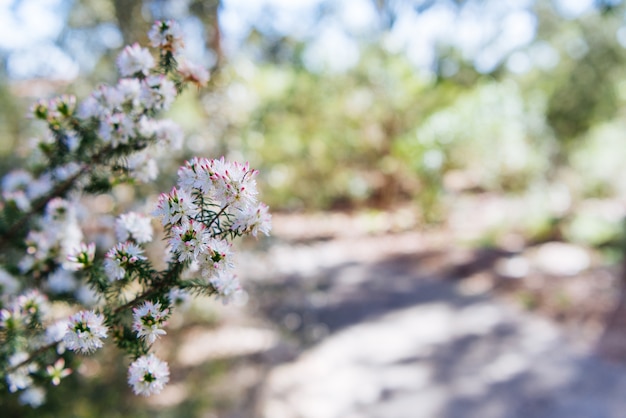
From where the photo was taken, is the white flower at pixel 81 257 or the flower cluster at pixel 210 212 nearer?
the flower cluster at pixel 210 212

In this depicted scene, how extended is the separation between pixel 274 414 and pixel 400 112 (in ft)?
23.1

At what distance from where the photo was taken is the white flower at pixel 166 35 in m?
1.56

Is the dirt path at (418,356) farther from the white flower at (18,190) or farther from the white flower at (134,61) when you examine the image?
the white flower at (134,61)

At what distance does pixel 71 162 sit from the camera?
1863 mm

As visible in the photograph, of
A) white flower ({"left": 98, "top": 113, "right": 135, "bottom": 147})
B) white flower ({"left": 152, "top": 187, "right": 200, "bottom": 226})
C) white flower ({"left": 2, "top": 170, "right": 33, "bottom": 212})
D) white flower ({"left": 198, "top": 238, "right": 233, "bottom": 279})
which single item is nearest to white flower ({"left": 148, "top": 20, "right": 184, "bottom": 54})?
white flower ({"left": 98, "top": 113, "right": 135, "bottom": 147})

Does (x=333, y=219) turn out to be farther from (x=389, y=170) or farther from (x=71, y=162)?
(x=71, y=162)

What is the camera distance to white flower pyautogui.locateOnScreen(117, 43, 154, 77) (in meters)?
1.63

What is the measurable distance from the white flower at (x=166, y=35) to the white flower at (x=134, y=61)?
83 mm

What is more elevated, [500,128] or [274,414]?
[500,128]

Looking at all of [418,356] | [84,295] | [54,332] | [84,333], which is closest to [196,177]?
[84,333]

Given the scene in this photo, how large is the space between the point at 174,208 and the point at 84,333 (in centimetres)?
38

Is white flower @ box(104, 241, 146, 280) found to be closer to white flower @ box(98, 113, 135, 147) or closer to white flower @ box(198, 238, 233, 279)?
white flower @ box(198, 238, 233, 279)

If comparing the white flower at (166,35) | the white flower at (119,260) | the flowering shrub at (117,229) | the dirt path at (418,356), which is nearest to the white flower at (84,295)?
the flowering shrub at (117,229)

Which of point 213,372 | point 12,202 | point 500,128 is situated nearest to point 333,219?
point 500,128
